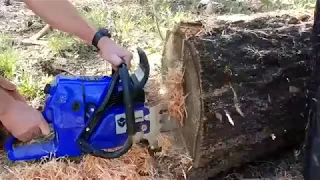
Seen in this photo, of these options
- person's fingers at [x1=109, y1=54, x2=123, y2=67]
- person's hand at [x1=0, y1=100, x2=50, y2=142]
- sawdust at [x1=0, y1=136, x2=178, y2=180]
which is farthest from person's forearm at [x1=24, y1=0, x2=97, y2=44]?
sawdust at [x1=0, y1=136, x2=178, y2=180]

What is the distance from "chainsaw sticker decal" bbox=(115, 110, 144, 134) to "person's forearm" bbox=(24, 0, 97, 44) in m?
0.39

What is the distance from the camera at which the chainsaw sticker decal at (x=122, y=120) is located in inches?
91.8

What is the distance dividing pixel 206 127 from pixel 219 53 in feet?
1.08

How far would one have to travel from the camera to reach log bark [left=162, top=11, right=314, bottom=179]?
223 cm

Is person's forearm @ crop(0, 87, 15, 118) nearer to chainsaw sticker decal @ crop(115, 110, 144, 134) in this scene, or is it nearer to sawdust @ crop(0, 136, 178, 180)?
sawdust @ crop(0, 136, 178, 180)

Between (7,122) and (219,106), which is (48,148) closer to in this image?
(7,122)

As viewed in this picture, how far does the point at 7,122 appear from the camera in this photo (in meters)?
2.29

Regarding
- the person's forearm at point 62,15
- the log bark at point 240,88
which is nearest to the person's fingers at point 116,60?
the person's forearm at point 62,15

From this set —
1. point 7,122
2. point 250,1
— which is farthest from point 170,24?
point 7,122

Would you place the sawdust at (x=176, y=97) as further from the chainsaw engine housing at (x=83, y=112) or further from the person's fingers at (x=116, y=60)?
the person's fingers at (x=116, y=60)

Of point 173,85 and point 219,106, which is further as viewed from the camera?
point 173,85

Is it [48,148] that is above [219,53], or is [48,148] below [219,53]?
below

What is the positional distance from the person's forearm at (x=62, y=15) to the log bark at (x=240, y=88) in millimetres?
451

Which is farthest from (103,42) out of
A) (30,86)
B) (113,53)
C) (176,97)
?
(30,86)
